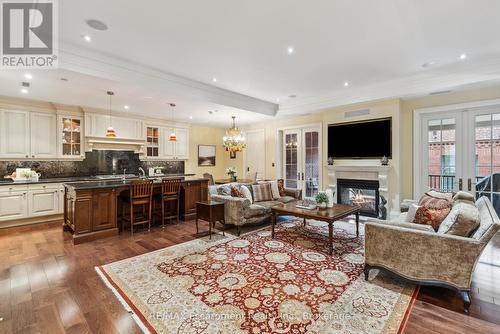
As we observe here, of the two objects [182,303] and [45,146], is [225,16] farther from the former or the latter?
[45,146]

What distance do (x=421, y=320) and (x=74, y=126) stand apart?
7.65 m

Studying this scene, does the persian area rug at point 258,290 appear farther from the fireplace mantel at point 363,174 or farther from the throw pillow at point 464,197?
the fireplace mantel at point 363,174

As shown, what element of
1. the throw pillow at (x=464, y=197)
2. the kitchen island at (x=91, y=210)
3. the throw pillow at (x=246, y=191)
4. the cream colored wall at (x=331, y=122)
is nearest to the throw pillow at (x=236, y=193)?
the throw pillow at (x=246, y=191)

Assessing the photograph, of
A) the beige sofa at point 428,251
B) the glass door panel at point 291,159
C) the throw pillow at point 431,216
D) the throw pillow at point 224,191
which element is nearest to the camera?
the beige sofa at point 428,251

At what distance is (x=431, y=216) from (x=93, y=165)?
7537mm

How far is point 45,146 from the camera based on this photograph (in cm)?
570

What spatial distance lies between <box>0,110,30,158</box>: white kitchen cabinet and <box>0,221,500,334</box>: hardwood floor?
240 centimetres

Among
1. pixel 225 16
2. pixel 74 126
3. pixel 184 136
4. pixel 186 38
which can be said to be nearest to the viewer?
pixel 225 16

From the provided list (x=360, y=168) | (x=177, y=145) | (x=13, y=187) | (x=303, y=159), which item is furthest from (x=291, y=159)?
(x=13, y=187)

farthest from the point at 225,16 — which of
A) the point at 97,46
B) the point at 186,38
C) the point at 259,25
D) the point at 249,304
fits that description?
the point at 249,304

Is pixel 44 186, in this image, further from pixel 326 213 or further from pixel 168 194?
pixel 326 213

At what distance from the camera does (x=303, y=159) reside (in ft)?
23.9

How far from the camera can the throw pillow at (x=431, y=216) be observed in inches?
111

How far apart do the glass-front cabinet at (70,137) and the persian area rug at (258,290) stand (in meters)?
4.32
